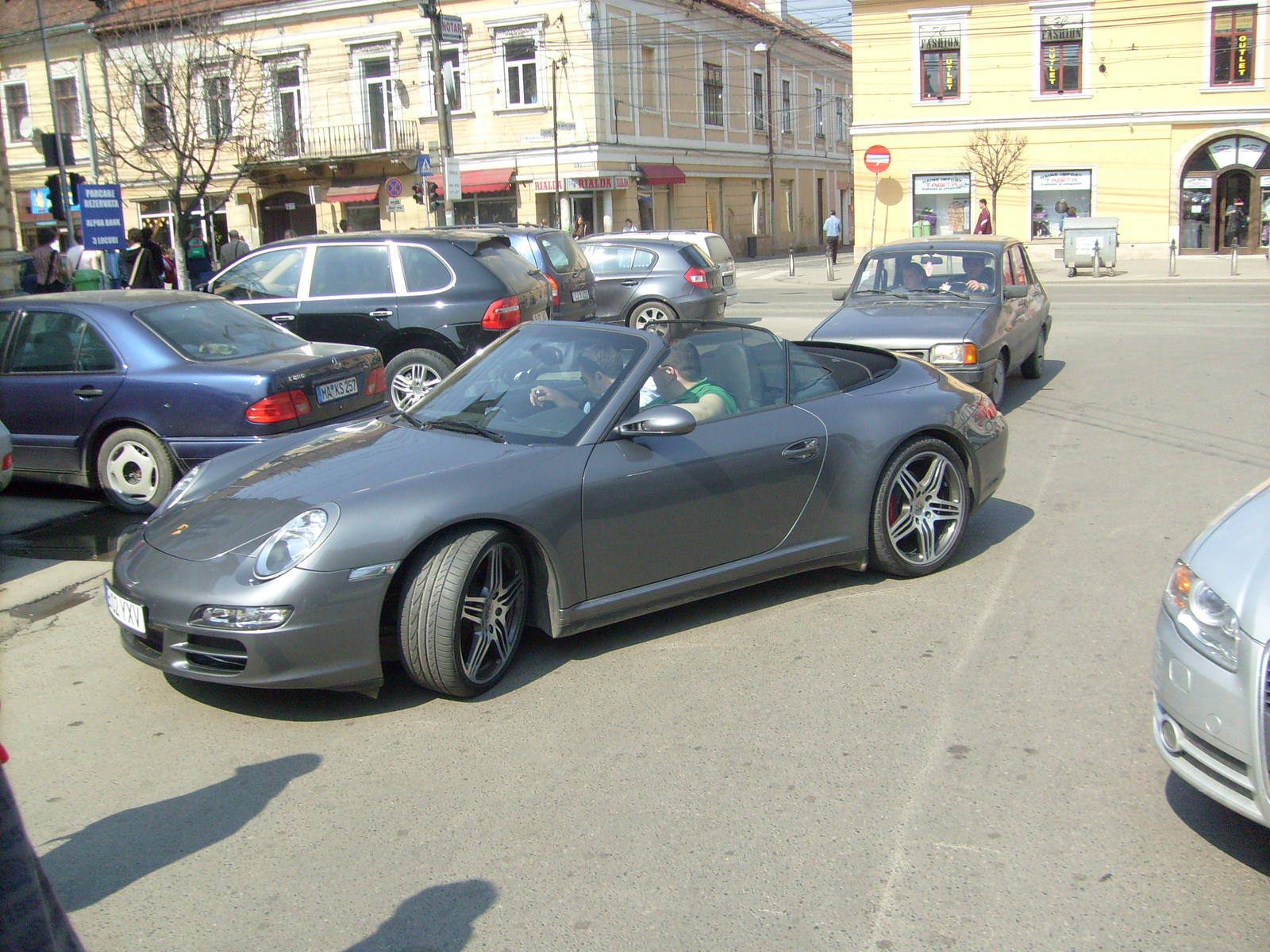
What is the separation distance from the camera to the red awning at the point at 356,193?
128ft

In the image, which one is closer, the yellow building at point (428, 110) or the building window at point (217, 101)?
the building window at point (217, 101)

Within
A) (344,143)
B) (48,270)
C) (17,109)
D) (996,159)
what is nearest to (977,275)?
(48,270)

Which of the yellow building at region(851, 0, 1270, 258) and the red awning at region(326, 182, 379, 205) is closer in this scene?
the yellow building at region(851, 0, 1270, 258)

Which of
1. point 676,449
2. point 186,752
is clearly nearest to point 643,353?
point 676,449

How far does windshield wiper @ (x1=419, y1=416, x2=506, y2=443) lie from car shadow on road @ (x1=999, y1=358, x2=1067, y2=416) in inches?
263

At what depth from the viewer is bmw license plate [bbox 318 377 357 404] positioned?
7945 millimetres

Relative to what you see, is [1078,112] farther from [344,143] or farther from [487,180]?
[344,143]

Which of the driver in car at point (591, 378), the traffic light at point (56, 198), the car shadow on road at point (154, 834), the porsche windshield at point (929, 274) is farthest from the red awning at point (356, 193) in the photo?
the car shadow on road at point (154, 834)

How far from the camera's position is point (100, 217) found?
16.0 metres

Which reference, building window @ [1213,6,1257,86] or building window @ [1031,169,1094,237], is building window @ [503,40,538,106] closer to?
building window @ [1031,169,1094,237]

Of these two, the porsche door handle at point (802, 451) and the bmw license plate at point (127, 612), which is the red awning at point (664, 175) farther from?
the bmw license plate at point (127, 612)

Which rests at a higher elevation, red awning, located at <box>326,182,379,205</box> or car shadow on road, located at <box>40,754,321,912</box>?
red awning, located at <box>326,182,379,205</box>

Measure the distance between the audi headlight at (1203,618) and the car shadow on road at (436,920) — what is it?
209cm

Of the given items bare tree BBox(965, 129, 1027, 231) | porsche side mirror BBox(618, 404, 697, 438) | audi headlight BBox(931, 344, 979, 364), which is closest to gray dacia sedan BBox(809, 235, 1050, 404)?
audi headlight BBox(931, 344, 979, 364)
